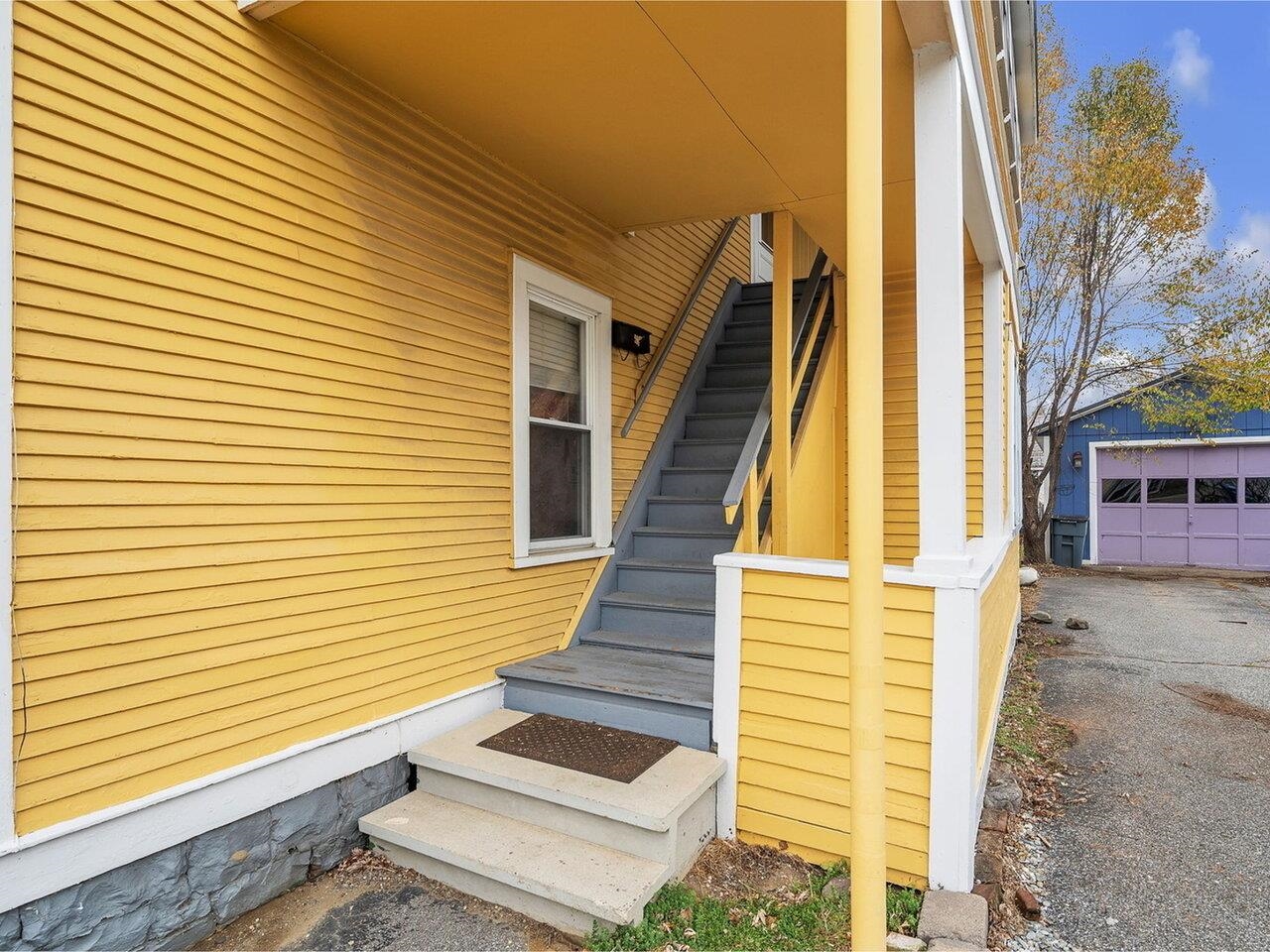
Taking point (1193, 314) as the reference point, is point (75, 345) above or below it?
below

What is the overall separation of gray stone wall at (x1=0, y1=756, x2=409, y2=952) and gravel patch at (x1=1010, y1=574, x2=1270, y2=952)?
234 cm

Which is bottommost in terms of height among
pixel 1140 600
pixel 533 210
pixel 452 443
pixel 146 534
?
pixel 1140 600

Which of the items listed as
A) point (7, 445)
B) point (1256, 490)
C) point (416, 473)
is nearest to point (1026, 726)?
point (416, 473)

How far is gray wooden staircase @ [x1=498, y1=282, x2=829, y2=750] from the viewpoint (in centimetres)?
305

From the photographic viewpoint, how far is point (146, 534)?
6.64 ft

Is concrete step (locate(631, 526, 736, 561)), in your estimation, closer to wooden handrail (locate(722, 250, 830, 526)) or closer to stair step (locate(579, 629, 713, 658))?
wooden handrail (locate(722, 250, 830, 526))

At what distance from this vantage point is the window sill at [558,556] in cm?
347

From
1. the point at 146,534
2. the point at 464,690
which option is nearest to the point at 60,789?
the point at 146,534

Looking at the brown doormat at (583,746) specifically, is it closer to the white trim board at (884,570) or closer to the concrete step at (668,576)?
the white trim board at (884,570)

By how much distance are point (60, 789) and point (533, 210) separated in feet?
9.90

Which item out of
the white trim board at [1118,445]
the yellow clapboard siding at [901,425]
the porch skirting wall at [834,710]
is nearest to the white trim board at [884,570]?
the porch skirting wall at [834,710]

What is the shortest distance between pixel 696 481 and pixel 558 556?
1254mm

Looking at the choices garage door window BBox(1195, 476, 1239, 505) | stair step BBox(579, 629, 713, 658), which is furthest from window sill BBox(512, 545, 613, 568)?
garage door window BBox(1195, 476, 1239, 505)

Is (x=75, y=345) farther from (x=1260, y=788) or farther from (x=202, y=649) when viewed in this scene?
(x=1260, y=788)
